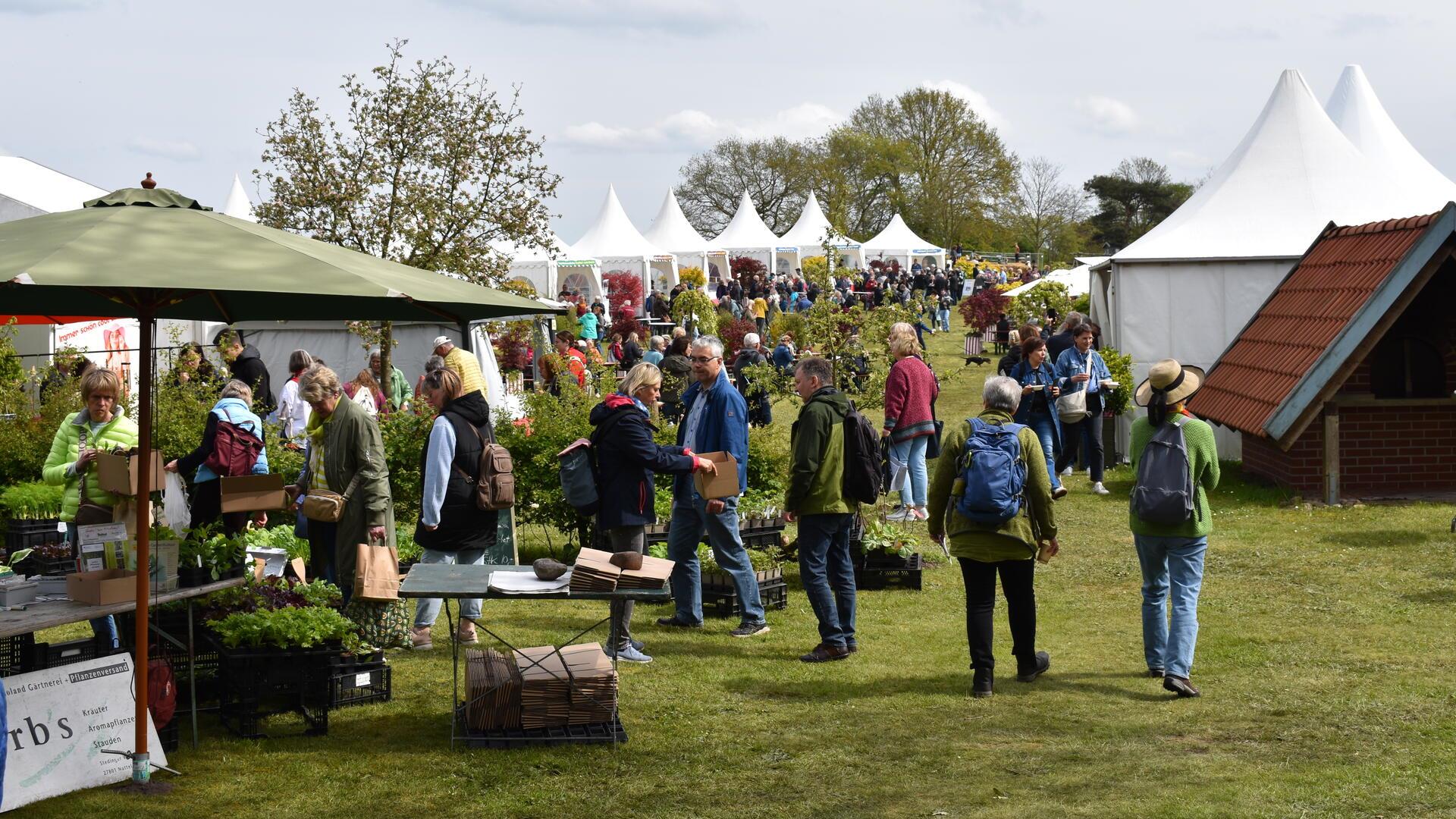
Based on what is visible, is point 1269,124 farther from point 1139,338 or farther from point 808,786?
point 808,786

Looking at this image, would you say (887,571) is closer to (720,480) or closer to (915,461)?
(915,461)

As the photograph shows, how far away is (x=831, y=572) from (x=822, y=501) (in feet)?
2.25

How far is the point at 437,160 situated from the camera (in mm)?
17016

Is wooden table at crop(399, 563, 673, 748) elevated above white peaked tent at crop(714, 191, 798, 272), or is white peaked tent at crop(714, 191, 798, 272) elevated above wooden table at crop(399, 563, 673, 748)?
white peaked tent at crop(714, 191, 798, 272)

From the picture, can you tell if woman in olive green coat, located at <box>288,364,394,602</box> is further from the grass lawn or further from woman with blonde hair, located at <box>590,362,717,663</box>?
woman with blonde hair, located at <box>590,362,717,663</box>

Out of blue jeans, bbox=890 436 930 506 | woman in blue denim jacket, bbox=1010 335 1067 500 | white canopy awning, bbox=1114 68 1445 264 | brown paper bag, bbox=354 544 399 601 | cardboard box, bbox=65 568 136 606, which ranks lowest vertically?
brown paper bag, bbox=354 544 399 601

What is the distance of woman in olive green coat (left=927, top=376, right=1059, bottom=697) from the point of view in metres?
6.99

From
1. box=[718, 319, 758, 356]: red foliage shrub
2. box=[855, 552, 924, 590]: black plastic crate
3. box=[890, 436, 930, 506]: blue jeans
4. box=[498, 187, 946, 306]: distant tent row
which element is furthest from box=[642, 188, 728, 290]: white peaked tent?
box=[855, 552, 924, 590]: black plastic crate

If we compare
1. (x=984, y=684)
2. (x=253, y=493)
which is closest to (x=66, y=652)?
(x=253, y=493)

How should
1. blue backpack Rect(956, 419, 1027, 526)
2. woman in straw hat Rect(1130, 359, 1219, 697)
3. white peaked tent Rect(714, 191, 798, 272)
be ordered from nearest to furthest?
1. blue backpack Rect(956, 419, 1027, 526)
2. woman in straw hat Rect(1130, 359, 1219, 697)
3. white peaked tent Rect(714, 191, 798, 272)

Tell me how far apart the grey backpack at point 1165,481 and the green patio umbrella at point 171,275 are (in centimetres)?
322

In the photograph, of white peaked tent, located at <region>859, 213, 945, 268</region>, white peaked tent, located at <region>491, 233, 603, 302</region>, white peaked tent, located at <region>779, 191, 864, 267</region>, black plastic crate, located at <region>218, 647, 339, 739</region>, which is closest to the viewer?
black plastic crate, located at <region>218, 647, 339, 739</region>

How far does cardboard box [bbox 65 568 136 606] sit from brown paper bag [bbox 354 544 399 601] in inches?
59.7

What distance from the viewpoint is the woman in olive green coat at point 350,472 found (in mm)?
7828
